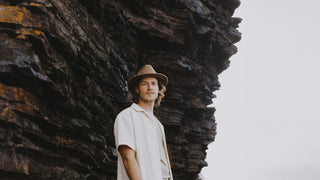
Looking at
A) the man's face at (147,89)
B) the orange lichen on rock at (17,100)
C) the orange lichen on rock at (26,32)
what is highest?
the orange lichen on rock at (26,32)

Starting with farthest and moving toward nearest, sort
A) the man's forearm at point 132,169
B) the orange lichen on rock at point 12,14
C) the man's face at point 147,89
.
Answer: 1. the orange lichen on rock at point 12,14
2. the man's face at point 147,89
3. the man's forearm at point 132,169

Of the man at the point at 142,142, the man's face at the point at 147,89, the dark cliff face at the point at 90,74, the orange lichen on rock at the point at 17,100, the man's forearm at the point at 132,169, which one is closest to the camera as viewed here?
the man's forearm at the point at 132,169

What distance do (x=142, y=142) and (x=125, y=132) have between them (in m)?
0.24

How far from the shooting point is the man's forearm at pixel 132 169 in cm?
341

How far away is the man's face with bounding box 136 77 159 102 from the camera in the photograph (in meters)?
4.30

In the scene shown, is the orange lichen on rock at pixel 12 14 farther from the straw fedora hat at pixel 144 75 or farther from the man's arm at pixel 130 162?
the man's arm at pixel 130 162

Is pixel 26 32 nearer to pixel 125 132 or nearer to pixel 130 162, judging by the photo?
pixel 125 132

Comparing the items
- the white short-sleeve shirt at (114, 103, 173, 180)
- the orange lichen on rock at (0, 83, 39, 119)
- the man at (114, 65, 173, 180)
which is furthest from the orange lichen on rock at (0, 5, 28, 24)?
the white short-sleeve shirt at (114, 103, 173, 180)

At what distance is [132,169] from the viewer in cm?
343

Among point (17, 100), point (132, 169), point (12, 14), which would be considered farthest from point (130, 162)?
point (12, 14)

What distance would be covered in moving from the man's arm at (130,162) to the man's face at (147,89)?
0.93 metres

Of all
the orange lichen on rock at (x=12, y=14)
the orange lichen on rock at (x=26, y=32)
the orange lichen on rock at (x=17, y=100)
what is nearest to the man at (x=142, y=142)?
the orange lichen on rock at (x=17, y=100)

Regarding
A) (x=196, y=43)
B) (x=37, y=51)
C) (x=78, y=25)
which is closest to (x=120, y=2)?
(x=78, y=25)

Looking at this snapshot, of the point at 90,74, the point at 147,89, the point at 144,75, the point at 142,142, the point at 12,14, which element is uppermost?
the point at 90,74
